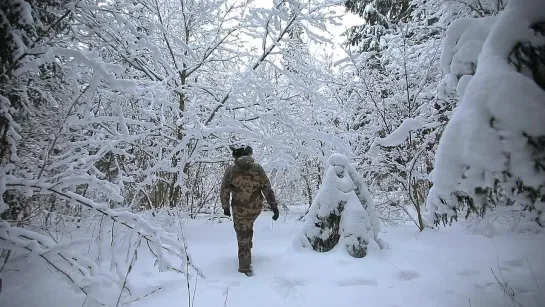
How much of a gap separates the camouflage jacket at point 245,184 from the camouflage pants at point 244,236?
11 centimetres

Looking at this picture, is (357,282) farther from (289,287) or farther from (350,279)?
(289,287)

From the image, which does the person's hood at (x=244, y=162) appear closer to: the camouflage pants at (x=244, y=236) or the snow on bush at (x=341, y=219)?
the camouflage pants at (x=244, y=236)

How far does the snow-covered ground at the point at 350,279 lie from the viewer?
2719 mm

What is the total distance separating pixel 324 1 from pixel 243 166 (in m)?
4.14

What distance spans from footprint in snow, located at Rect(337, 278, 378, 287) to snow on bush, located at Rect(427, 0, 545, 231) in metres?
1.77

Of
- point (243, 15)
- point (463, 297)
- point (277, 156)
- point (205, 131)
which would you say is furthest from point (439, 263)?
point (243, 15)

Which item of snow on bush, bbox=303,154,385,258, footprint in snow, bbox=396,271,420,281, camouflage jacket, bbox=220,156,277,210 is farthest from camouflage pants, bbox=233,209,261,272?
footprint in snow, bbox=396,271,420,281

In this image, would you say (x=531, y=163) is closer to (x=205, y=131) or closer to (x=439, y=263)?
(x=439, y=263)

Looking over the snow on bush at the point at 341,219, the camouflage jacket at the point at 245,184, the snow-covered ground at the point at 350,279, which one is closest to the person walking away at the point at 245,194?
the camouflage jacket at the point at 245,184

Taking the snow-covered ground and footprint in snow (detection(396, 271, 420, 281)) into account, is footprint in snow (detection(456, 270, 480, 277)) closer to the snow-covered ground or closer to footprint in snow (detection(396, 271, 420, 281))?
the snow-covered ground

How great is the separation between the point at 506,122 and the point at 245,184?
3.02 meters

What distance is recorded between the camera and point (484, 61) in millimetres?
1777

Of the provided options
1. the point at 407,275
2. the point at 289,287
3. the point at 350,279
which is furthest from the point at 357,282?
the point at 289,287

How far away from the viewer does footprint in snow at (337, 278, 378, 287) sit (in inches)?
124
